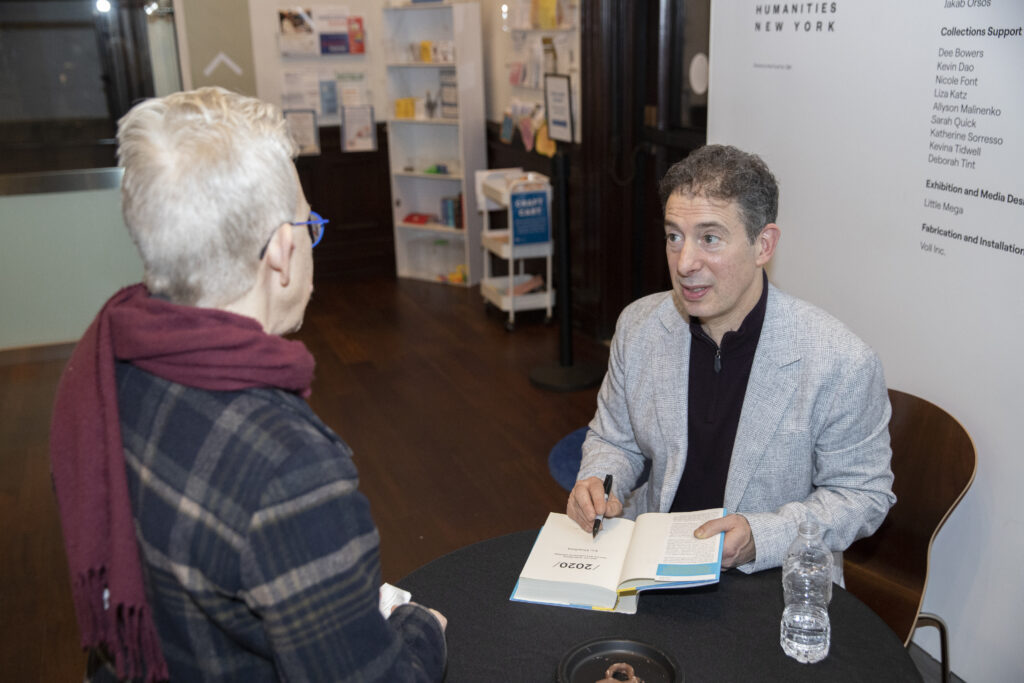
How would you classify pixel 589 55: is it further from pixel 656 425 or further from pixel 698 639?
pixel 698 639

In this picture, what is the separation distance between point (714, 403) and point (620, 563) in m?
0.50

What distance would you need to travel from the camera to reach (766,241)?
1963 mm

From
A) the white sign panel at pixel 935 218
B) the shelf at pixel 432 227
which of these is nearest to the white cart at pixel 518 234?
the shelf at pixel 432 227

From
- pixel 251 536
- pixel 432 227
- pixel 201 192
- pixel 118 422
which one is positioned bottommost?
pixel 432 227

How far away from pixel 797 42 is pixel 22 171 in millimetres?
5421

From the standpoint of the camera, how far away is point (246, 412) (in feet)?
3.38

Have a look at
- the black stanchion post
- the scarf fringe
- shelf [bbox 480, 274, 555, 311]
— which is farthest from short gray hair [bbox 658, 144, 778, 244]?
shelf [bbox 480, 274, 555, 311]

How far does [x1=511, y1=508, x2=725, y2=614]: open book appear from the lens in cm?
153

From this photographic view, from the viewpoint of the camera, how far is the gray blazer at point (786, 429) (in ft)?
5.91

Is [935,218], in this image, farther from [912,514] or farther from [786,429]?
[786,429]

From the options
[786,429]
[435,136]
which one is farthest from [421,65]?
[786,429]

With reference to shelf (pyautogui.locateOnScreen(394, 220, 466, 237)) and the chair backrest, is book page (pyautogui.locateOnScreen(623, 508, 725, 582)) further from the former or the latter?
shelf (pyautogui.locateOnScreen(394, 220, 466, 237))

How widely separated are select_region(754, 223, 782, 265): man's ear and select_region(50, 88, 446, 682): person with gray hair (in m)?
1.16

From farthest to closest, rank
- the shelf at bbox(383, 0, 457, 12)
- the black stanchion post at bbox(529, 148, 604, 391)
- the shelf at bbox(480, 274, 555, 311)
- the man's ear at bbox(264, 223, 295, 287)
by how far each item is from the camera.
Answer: the shelf at bbox(383, 0, 457, 12) → the shelf at bbox(480, 274, 555, 311) → the black stanchion post at bbox(529, 148, 604, 391) → the man's ear at bbox(264, 223, 295, 287)
